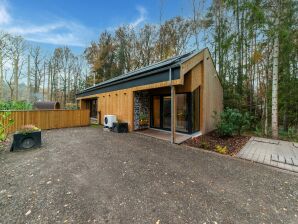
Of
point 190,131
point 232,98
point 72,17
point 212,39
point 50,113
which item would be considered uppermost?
point 72,17

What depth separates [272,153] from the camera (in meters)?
5.03

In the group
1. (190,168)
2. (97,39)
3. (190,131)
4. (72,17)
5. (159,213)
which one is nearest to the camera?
(159,213)

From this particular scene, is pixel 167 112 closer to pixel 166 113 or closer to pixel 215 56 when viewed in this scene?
pixel 166 113

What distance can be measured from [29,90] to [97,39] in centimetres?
1397

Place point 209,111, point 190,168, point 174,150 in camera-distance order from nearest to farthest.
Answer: point 190,168, point 174,150, point 209,111

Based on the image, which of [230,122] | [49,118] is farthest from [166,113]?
[49,118]

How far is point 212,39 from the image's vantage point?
12594mm

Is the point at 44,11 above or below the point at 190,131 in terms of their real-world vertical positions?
above

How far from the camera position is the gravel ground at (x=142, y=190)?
221 cm

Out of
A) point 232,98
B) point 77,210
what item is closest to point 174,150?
point 77,210

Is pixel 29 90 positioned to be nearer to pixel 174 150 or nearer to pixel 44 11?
pixel 44 11

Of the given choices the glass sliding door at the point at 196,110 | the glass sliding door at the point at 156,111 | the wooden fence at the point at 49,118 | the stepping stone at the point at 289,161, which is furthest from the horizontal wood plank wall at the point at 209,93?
the wooden fence at the point at 49,118

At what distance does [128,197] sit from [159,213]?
0.63m

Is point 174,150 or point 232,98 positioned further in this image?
point 232,98
